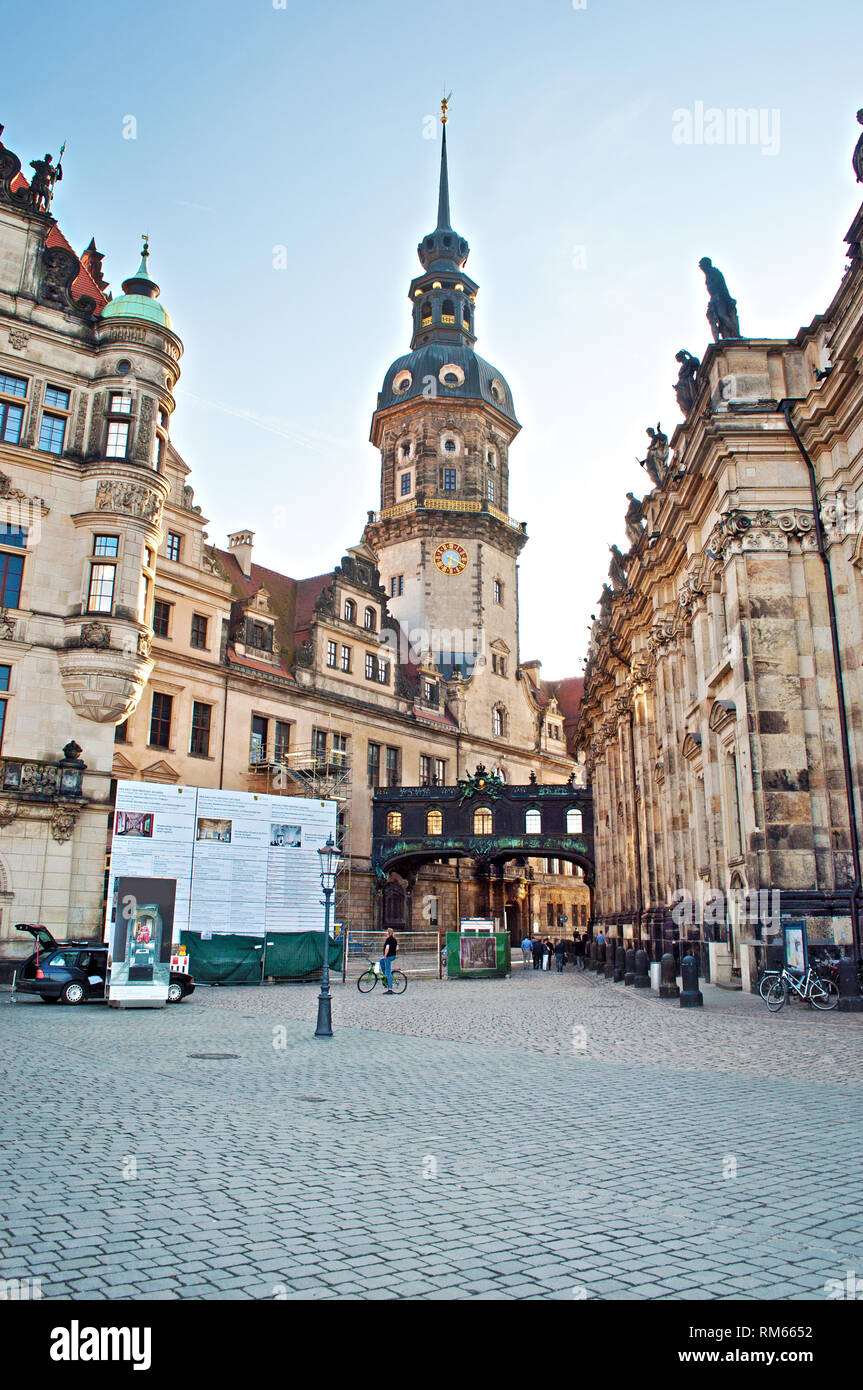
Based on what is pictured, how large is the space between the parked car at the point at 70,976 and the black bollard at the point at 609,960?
17803mm

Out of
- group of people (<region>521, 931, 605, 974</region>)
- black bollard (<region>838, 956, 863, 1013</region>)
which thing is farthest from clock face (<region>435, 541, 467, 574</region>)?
black bollard (<region>838, 956, 863, 1013</region>)

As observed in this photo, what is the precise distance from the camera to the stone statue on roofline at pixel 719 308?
25266mm

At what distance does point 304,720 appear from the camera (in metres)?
49.9

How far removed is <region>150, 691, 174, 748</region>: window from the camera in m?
41.1

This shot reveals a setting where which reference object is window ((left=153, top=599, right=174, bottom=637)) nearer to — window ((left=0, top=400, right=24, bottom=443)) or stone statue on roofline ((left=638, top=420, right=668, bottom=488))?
window ((left=0, top=400, right=24, bottom=443))

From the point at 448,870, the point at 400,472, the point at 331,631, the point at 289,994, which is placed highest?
the point at 400,472

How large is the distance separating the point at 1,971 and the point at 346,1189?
24701mm

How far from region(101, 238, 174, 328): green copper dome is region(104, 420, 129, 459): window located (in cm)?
368

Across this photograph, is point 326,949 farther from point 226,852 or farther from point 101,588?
point 101,588

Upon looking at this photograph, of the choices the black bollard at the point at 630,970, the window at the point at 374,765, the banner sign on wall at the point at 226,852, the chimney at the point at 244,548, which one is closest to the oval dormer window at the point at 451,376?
the chimney at the point at 244,548

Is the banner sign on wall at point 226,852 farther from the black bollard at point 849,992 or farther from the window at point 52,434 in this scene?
the black bollard at point 849,992

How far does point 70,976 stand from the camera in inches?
925
